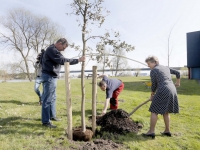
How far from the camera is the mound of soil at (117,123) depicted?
12.9ft

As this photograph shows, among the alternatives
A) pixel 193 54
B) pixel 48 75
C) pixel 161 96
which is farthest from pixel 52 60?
pixel 193 54

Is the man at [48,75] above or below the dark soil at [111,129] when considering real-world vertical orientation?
above

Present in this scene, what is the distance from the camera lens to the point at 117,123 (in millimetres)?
4113

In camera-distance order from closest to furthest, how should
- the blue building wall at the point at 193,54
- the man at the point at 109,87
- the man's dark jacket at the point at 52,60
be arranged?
the man's dark jacket at the point at 52,60, the man at the point at 109,87, the blue building wall at the point at 193,54

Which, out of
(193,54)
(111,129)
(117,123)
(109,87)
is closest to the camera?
(111,129)

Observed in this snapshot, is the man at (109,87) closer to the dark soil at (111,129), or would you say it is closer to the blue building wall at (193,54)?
the dark soil at (111,129)

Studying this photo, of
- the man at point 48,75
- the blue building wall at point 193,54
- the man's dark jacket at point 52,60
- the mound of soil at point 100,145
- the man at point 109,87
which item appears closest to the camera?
the mound of soil at point 100,145

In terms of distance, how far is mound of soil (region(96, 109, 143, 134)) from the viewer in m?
3.94

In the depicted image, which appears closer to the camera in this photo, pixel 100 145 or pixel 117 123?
pixel 100 145

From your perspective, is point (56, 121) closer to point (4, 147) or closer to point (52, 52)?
point (4, 147)

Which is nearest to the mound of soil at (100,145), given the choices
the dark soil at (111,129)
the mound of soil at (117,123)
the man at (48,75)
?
the dark soil at (111,129)

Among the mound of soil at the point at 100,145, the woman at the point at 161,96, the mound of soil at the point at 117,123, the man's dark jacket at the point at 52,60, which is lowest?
the mound of soil at the point at 100,145

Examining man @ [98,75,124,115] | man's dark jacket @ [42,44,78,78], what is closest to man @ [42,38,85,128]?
man's dark jacket @ [42,44,78,78]

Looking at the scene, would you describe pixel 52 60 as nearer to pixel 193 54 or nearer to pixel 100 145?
pixel 100 145
